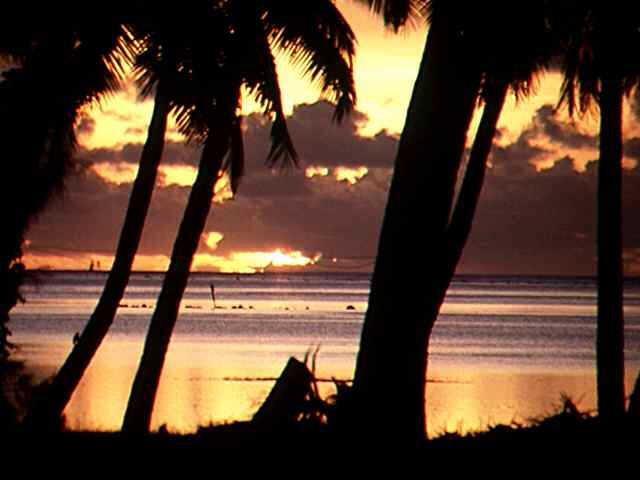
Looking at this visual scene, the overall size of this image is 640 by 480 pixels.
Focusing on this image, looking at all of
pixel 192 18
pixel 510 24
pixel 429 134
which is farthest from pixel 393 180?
pixel 192 18

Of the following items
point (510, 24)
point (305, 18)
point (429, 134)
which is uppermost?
point (305, 18)

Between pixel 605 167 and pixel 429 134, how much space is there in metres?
4.67

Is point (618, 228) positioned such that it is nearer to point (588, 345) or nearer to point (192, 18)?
point (192, 18)

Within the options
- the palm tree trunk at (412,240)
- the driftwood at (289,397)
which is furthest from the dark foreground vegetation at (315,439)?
the palm tree trunk at (412,240)

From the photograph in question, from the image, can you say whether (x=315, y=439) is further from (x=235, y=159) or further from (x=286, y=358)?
(x=286, y=358)

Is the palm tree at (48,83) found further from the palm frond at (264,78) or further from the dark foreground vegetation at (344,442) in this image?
the palm frond at (264,78)

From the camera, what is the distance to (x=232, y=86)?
18.2 meters

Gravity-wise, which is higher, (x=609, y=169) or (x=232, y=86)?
(x=232, y=86)

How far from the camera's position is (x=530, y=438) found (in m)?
12.8

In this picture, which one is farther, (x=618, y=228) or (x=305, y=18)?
(x=305, y=18)

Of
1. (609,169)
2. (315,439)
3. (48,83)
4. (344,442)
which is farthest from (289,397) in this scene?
(609,169)

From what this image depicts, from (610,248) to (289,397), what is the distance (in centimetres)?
531

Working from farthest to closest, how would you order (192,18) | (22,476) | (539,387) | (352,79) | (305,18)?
(539,387) < (352,79) < (305,18) < (192,18) < (22,476)

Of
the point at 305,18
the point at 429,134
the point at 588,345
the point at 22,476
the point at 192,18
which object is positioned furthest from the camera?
the point at 588,345
